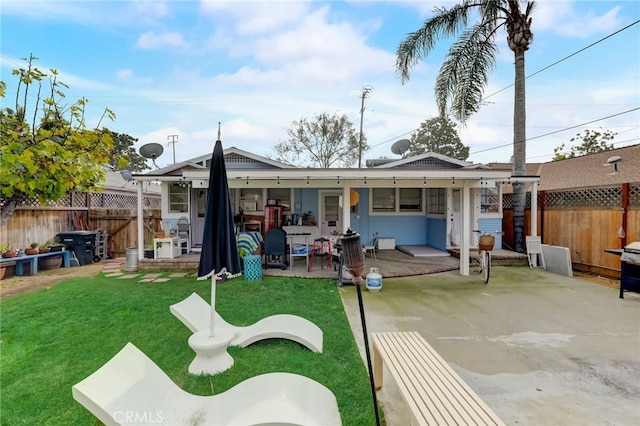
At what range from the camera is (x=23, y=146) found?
8.89ft

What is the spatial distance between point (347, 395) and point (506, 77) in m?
14.7

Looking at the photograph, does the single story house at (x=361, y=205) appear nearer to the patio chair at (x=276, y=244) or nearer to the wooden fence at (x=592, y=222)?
the wooden fence at (x=592, y=222)

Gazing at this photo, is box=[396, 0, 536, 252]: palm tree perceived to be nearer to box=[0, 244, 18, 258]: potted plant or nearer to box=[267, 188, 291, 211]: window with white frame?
box=[267, 188, 291, 211]: window with white frame

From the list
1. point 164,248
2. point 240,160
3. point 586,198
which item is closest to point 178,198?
point 164,248

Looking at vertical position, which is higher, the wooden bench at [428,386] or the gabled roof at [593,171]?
the gabled roof at [593,171]

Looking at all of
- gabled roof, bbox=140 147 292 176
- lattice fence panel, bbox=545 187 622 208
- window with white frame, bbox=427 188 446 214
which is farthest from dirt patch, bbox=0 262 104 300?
lattice fence panel, bbox=545 187 622 208

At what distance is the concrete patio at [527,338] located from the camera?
273 centimetres

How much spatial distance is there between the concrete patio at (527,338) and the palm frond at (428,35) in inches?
296

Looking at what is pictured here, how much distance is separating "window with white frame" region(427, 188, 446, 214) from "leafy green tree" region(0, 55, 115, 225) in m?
9.20

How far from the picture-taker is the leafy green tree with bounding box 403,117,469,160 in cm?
3606

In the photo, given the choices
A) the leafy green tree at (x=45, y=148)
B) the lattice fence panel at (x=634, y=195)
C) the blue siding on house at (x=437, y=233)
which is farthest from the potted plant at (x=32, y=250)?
the lattice fence panel at (x=634, y=195)

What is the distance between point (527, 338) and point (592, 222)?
19.5ft

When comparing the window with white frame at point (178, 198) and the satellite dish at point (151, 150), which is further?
the satellite dish at point (151, 150)

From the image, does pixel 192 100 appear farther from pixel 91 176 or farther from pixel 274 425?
pixel 274 425
